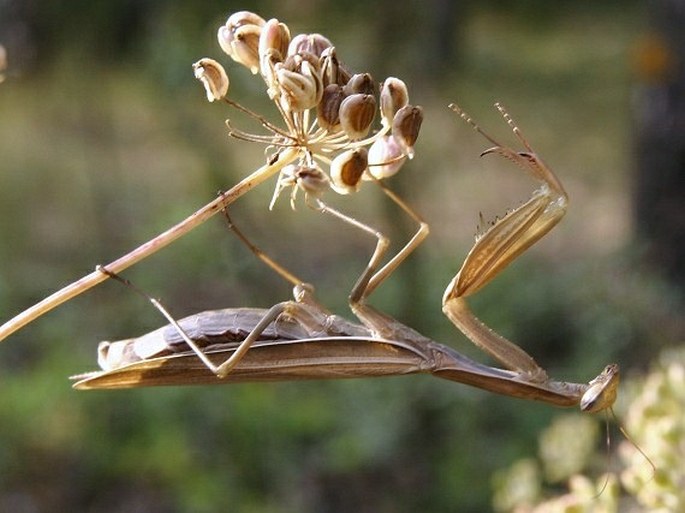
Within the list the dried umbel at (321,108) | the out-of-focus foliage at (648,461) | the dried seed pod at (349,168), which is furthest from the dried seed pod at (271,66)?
the out-of-focus foliage at (648,461)

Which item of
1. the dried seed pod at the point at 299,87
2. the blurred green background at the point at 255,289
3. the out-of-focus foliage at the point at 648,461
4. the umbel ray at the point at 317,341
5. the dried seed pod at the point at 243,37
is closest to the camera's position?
the dried seed pod at the point at 299,87

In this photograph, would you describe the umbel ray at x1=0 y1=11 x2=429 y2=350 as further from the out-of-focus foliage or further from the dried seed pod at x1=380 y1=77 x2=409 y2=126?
the out-of-focus foliage

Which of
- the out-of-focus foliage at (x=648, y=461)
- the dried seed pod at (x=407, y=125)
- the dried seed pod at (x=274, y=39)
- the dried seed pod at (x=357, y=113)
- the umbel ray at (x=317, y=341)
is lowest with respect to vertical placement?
the out-of-focus foliage at (x=648, y=461)

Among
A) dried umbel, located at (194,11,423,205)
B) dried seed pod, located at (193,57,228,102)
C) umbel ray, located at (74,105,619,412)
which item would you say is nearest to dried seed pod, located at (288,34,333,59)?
dried umbel, located at (194,11,423,205)

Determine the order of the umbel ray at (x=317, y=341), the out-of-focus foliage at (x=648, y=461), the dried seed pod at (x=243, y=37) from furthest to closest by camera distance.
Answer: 1. the out-of-focus foliage at (x=648, y=461)
2. the umbel ray at (x=317, y=341)
3. the dried seed pod at (x=243, y=37)

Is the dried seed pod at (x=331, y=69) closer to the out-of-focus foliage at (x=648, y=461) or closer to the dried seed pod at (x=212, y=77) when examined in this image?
the dried seed pod at (x=212, y=77)

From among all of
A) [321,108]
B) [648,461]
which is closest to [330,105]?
[321,108]

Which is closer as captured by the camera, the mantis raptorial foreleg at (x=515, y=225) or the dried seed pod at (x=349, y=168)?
the dried seed pod at (x=349, y=168)
